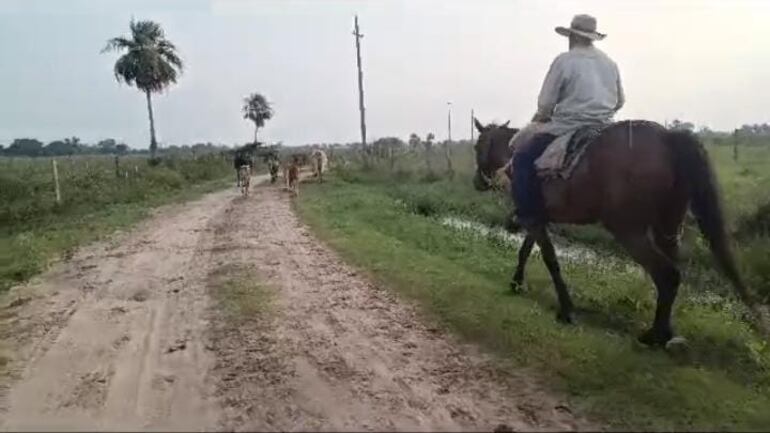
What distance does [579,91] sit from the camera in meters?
6.45

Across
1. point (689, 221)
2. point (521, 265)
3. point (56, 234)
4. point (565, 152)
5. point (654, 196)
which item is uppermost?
point (565, 152)

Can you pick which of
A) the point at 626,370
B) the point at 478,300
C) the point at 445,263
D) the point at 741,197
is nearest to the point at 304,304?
the point at 478,300

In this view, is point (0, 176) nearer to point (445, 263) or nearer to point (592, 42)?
point (445, 263)

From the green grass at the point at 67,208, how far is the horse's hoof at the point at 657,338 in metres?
7.95

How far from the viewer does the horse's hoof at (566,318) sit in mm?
6582

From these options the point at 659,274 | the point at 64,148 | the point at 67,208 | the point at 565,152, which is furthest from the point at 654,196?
the point at 64,148

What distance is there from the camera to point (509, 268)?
9797 mm

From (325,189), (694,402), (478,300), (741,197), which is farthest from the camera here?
(325,189)

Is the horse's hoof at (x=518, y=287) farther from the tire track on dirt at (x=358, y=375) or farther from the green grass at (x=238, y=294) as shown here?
the green grass at (x=238, y=294)

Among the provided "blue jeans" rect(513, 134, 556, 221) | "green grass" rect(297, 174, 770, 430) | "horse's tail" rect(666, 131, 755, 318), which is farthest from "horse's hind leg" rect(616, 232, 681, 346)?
"blue jeans" rect(513, 134, 556, 221)

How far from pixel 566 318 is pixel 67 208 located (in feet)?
60.1

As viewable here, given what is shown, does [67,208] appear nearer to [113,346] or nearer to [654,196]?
[113,346]

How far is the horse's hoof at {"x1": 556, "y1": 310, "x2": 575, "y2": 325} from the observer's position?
658 cm

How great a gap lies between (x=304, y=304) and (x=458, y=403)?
3261mm
